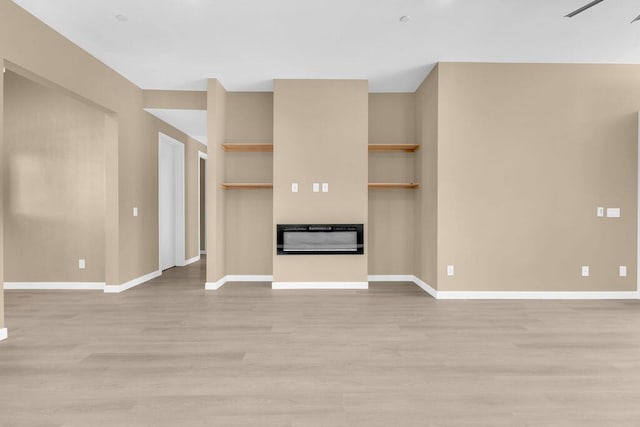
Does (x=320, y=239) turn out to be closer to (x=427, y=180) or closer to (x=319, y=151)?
(x=319, y=151)

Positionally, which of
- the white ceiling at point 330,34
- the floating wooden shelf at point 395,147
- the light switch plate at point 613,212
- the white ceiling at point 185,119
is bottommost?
the light switch plate at point 613,212

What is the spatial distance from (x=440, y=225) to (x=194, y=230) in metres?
5.33

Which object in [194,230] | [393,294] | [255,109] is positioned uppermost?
[255,109]

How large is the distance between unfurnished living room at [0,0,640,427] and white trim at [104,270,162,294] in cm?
3

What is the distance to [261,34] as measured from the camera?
3.88 meters

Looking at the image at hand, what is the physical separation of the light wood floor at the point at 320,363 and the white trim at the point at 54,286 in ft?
2.33

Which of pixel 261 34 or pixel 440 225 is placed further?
pixel 440 225

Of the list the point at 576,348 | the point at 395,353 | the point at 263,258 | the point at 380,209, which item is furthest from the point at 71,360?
the point at 380,209

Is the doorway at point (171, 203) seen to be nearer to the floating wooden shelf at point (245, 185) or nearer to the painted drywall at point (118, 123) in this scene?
the painted drywall at point (118, 123)

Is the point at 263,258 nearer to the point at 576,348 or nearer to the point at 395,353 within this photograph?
the point at 395,353

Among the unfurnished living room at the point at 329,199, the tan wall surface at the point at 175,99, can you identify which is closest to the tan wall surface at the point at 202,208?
the unfurnished living room at the point at 329,199

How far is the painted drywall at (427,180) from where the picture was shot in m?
4.66

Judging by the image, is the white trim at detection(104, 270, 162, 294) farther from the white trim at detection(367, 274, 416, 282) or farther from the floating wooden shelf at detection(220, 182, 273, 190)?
the white trim at detection(367, 274, 416, 282)

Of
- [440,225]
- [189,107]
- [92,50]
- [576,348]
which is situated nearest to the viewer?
[576,348]
